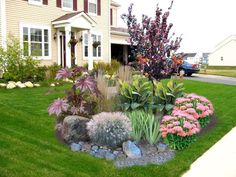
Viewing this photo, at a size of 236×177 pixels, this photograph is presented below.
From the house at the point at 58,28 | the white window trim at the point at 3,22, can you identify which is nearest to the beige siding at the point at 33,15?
the house at the point at 58,28

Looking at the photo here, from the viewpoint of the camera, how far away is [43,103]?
9.00 m

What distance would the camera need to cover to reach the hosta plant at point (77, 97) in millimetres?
6309

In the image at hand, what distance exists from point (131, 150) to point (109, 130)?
567 millimetres

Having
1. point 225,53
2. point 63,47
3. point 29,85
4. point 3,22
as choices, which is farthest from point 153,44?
point 225,53

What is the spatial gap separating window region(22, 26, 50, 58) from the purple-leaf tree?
9075 mm

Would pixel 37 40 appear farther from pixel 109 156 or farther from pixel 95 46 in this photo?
pixel 109 156

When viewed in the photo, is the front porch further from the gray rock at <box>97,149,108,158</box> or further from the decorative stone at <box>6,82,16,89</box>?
the gray rock at <box>97,149,108,158</box>

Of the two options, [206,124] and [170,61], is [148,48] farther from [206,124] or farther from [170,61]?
[206,124]

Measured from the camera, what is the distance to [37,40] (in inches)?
661

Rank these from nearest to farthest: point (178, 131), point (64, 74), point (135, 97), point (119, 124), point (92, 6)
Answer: point (178, 131), point (119, 124), point (64, 74), point (135, 97), point (92, 6)

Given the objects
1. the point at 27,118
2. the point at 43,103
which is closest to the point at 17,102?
the point at 43,103

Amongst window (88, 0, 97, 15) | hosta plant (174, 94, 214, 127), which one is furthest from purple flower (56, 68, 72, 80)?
window (88, 0, 97, 15)

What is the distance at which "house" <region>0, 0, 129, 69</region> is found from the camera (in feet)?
51.3

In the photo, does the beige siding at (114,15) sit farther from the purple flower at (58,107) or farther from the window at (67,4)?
the purple flower at (58,107)
